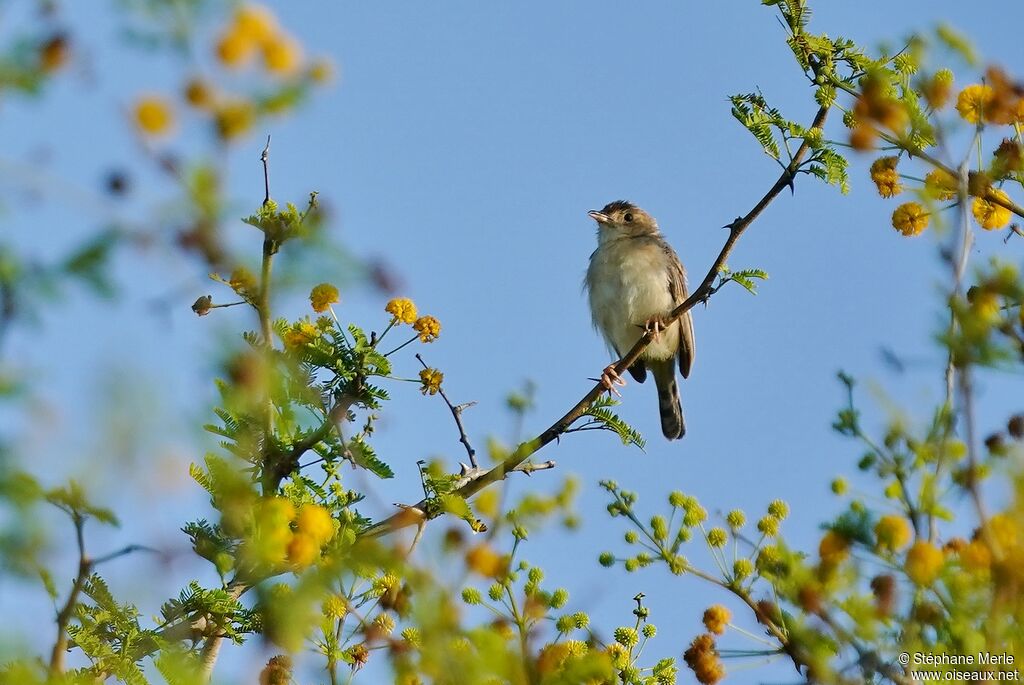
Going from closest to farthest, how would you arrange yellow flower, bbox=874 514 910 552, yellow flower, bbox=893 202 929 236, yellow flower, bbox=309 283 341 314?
1. yellow flower, bbox=874 514 910 552
2. yellow flower, bbox=309 283 341 314
3. yellow flower, bbox=893 202 929 236

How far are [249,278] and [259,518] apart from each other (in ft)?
1.92

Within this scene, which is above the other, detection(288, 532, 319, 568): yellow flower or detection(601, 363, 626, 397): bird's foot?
detection(601, 363, 626, 397): bird's foot

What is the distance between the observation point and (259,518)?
2969 mm

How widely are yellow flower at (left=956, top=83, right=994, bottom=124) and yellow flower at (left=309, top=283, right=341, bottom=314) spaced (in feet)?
8.47

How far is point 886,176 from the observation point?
17.1ft

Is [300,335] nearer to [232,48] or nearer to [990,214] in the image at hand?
[232,48]

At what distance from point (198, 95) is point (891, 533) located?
79.9 inches

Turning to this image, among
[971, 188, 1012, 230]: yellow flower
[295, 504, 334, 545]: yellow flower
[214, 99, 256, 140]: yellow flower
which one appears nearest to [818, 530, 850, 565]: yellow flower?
[295, 504, 334, 545]: yellow flower

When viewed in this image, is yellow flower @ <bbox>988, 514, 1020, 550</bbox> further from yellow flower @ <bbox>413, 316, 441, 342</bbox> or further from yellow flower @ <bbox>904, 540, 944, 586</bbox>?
yellow flower @ <bbox>413, 316, 441, 342</bbox>

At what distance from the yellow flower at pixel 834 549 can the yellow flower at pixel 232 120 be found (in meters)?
1.78

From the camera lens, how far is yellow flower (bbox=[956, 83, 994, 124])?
16.1ft

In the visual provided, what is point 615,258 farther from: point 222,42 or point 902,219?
point 222,42

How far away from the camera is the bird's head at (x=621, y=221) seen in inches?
431

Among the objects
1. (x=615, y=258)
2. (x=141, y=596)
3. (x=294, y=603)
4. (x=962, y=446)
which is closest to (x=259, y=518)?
(x=294, y=603)
